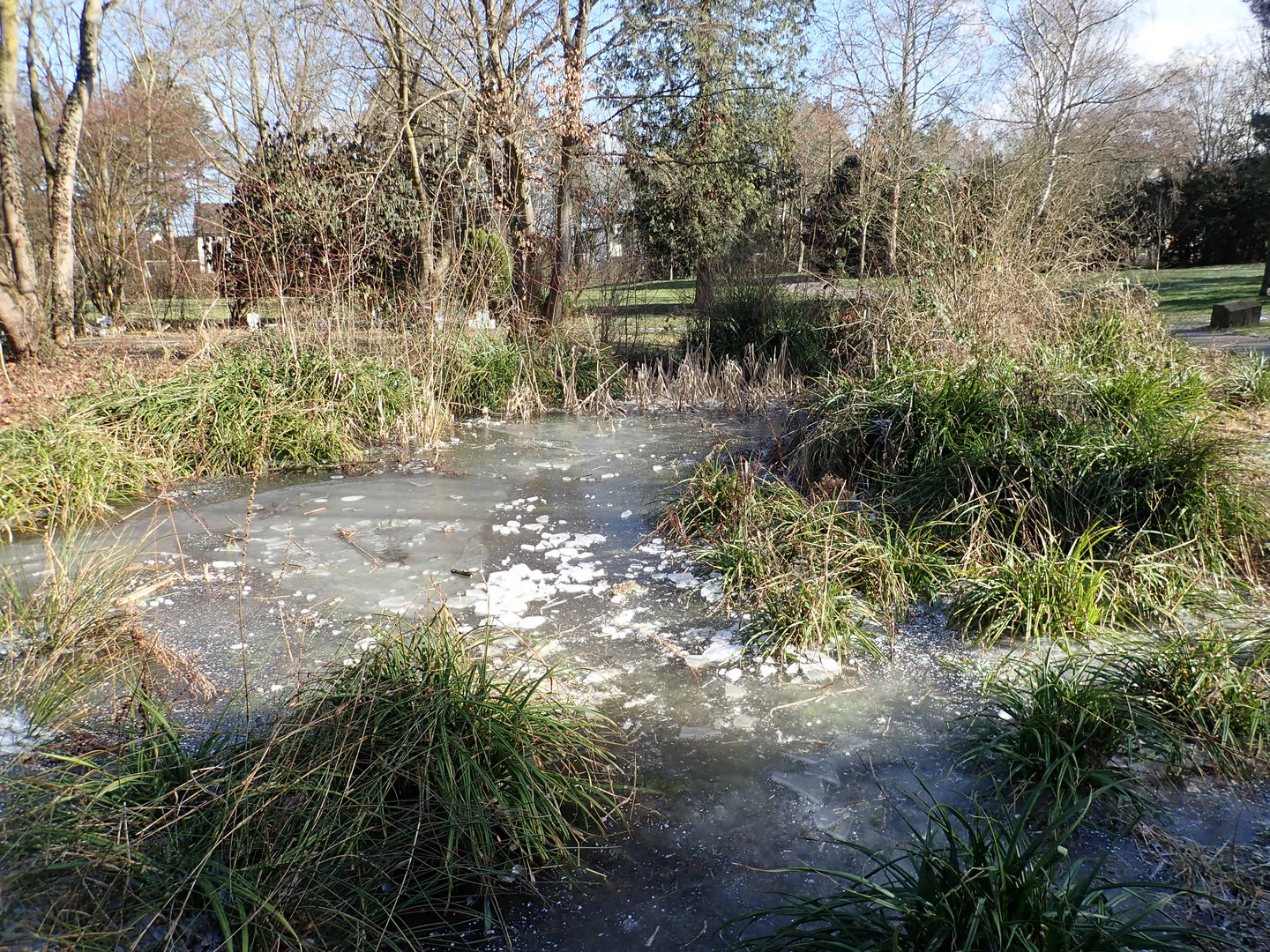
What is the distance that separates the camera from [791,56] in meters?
16.2

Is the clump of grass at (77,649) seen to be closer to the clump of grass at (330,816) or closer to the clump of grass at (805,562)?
the clump of grass at (330,816)

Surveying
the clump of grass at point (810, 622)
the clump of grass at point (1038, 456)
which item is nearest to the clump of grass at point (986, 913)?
the clump of grass at point (810, 622)

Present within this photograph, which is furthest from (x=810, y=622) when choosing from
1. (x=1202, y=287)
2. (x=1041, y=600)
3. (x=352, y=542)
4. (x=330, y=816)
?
(x=1202, y=287)

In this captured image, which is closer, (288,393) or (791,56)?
(288,393)

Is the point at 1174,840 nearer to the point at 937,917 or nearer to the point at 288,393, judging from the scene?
the point at 937,917

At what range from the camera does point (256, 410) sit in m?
6.89

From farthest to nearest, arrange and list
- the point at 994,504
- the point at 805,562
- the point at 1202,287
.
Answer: the point at 1202,287 → the point at 994,504 → the point at 805,562

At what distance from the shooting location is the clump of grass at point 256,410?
6.45 meters

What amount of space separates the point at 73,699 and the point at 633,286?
842cm

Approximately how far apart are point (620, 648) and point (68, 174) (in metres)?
11.1

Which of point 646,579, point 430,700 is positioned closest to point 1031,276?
point 646,579

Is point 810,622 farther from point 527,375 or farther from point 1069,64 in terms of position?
point 1069,64

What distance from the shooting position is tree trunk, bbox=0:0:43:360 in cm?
965

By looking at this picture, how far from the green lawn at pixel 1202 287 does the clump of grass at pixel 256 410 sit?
943 centimetres
